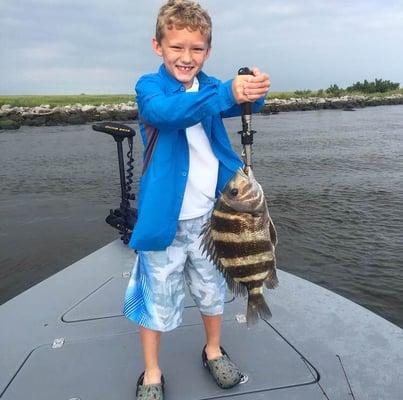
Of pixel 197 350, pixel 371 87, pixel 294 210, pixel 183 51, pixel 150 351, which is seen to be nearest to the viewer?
pixel 183 51

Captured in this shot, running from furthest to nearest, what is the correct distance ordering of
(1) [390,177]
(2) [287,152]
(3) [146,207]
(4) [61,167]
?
(2) [287,152] < (4) [61,167] < (1) [390,177] < (3) [146,207]

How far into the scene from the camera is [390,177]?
1474 centimetres

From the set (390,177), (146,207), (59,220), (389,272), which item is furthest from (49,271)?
(390,177)

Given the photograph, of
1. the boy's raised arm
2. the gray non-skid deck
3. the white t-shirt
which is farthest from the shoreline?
the boy's raised arm

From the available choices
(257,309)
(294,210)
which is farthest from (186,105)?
(294,210)

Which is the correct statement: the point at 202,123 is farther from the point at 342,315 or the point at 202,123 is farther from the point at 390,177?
the point at 390,177

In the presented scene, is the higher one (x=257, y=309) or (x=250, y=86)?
(x=250, y=86)

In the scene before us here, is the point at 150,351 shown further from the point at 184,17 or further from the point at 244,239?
the point at 184,17

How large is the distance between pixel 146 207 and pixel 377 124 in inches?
1357

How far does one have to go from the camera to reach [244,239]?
7.68 feet

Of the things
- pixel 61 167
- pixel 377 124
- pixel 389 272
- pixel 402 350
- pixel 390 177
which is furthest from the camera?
pixel 377 124

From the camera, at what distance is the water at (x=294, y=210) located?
7758mm

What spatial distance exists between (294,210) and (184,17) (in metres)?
9.67

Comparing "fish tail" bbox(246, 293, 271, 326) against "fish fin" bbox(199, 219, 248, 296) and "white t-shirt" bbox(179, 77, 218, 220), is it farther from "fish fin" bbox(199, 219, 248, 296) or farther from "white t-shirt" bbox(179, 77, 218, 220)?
"white t-shirt" bbox(179, 77, 218, 220)
